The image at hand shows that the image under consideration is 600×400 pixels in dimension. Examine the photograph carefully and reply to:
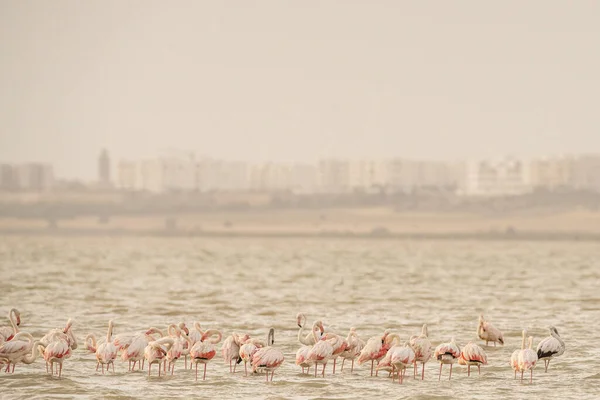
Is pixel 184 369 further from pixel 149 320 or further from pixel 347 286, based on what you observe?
pixel 347 286

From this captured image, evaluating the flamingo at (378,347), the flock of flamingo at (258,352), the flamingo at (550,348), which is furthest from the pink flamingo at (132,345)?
the flamingo at (550,348)

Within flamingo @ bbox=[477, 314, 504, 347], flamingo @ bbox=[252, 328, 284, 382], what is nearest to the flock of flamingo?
flamingo @ bbox=[252, 328, 284, 382]

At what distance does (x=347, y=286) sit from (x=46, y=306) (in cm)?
2048

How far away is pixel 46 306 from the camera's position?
4228cm

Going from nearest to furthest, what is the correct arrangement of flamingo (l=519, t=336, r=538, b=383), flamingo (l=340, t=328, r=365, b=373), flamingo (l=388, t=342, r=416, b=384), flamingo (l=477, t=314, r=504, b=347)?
flamingo (l=388, t=342, r=416, b=384)
flamingo (l=519, t=336, r=538, b=383)
flamingo (l=340, t=328, r=365, b=373)
flamingo (l=477, t=314, r=504, b=347)

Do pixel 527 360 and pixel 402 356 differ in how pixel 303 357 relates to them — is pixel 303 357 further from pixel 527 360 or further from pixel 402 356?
pixel 527 360

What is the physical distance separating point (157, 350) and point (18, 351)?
9.20ft

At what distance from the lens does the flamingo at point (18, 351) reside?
23.7 metres

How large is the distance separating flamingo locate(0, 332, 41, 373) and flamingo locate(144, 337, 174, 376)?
225cm

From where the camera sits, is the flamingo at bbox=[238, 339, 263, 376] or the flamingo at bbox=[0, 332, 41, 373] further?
the flamingo at bbox=[0, 332, 41, 373]

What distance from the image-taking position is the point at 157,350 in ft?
76.3

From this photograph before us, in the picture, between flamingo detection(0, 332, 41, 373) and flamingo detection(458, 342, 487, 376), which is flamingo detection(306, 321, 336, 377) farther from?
flamingo detection(0, 332, 41, 373)

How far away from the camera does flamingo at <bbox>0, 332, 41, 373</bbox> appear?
2367cm

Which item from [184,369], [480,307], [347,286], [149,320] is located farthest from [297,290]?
[184,369]
